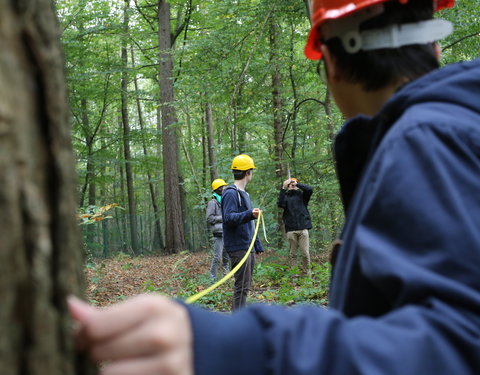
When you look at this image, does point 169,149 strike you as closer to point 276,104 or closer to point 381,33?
point 276,104

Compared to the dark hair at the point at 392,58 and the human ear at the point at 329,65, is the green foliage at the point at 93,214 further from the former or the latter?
the dark hair at the point at 392,58

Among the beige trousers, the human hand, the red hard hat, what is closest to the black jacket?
the beige trousers

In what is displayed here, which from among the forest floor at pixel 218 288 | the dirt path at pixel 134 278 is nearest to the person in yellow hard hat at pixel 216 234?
the forest floor at pixel 218 288

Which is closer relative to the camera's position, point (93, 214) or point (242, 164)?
point (242, 164)

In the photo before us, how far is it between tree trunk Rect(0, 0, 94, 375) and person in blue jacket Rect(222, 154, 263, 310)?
17.5ft

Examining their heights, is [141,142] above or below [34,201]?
above

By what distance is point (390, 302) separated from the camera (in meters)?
0.76

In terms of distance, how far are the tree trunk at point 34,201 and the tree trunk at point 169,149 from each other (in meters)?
13.2

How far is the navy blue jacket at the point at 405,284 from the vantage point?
0.62 metres

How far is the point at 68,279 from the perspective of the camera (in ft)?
2.05

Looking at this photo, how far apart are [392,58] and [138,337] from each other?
0.89 m


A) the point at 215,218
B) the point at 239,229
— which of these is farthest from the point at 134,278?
the point at 239,229

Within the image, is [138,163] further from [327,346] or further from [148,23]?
[327,346]

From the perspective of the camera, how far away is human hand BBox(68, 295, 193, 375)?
0.59 meters
